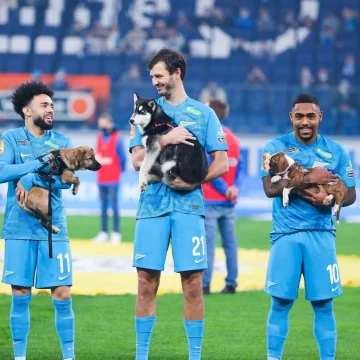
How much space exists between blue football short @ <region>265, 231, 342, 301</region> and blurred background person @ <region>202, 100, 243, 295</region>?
4.13 metres

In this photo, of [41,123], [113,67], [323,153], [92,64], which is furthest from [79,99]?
[323,153]

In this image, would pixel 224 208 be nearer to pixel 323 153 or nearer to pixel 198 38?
pixel 323 153

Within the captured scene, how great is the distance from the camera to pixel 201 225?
6223 millimetres

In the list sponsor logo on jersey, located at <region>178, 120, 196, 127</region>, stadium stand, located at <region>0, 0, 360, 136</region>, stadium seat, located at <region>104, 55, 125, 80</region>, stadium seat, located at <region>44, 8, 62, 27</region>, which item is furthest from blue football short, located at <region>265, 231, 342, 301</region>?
stadium seat, located at <region>44, 8, 62, 27</region>

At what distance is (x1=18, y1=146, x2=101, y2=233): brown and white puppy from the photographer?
6.28 metres

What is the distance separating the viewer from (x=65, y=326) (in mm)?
6457

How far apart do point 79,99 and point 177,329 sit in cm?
1687

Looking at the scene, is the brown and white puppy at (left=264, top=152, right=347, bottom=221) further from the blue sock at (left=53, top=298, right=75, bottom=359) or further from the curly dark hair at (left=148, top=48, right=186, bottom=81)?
the blue sock at (left=53, top=298, right=75, bottom=359)

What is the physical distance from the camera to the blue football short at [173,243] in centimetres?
607

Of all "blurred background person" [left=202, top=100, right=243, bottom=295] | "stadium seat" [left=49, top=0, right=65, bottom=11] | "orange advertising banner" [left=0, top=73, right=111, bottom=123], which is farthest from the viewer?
"stadium seat" [left=49, top=0, right=65, bottom=11]

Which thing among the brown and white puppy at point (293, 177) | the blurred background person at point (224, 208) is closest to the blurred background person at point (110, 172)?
the blurred background person at point (224, 208)

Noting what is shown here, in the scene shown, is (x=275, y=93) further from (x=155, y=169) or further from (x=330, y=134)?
(x=155, y=169)

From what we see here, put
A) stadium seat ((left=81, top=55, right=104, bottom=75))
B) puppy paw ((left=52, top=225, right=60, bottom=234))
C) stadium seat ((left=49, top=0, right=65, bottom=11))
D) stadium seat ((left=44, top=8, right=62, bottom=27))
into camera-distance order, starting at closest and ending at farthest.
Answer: puppy paw ((left=52, top=225, right=60, bottom=234)) < stadium seat ((left=81, top=55, right=104, bottom=75)) < stadium seat ((left=44, top=8, right=62, bottom=27)) < stadium seat ((left=49, top=0, right=65, bottom=11))

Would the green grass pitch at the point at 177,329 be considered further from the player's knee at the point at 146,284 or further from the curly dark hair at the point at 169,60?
the curly dark hair at the point at 169,60
